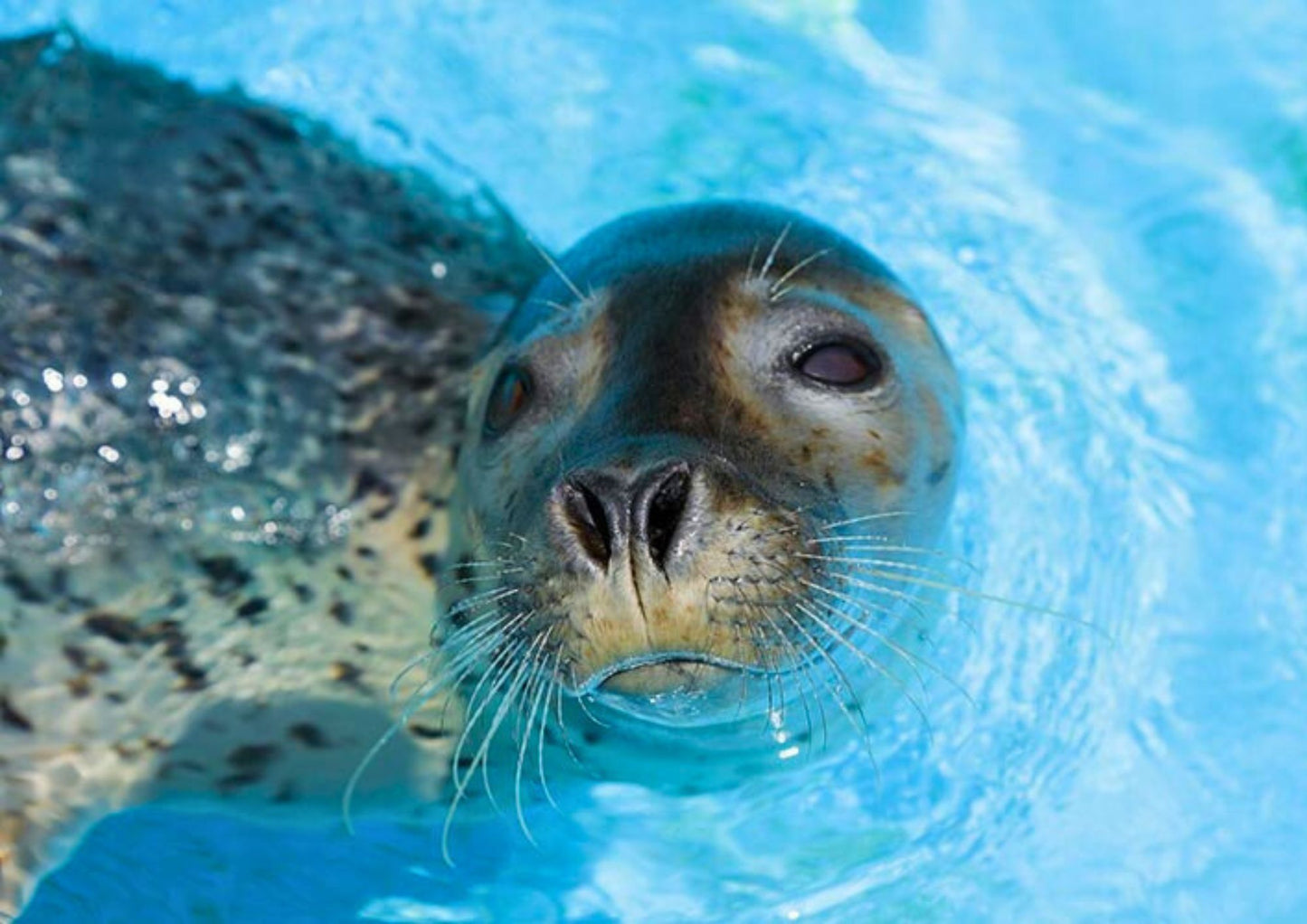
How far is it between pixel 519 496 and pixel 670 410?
1.21 ft

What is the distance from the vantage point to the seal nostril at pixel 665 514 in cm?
231

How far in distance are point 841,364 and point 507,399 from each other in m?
0.59

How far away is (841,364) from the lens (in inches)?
117

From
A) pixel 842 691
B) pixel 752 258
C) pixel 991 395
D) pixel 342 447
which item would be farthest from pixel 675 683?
pixel 991 395

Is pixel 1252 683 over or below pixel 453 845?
over

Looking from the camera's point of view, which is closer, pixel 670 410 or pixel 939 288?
pixel 670 410

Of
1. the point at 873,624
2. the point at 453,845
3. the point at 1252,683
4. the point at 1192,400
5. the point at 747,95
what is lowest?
the point at 453,845

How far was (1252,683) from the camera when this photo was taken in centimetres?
376

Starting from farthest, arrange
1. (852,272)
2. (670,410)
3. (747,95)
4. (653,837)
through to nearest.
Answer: (747,95)
(653,837)
(852,272)
(670,410)

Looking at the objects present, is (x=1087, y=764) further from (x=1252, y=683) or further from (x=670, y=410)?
(x=670, y=410)

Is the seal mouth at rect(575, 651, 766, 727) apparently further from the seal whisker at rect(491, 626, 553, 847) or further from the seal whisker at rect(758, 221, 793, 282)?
the seal whisker at rect(758, 221, 793, 282)

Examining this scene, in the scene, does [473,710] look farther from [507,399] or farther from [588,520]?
[588,520]

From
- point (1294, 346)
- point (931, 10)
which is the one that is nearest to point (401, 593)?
point (1294, 346)

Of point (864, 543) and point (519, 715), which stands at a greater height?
point (864, 543)
